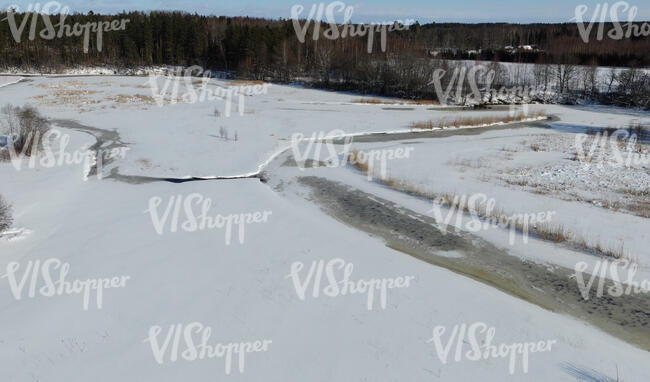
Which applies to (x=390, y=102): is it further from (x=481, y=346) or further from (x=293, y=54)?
(x=481, y=346)

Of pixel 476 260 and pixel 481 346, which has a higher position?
pixel 476 260

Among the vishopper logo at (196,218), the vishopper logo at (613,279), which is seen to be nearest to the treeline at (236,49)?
the vishopper logo at (196,218)

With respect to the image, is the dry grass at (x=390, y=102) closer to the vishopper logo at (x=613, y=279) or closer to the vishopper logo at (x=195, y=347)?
the vishopper logo at (x=613, y=279)

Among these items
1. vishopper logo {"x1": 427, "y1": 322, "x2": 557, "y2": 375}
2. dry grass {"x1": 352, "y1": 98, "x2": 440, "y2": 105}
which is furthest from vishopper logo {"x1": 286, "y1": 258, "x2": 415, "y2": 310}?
dry grass {"x1": 352, "y1": 98, "x2": 440, "y2": 105}

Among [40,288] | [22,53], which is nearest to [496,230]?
[40,288]

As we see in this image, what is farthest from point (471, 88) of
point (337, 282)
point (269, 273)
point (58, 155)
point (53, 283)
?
point (53, 283)
